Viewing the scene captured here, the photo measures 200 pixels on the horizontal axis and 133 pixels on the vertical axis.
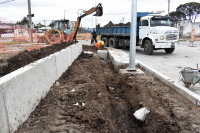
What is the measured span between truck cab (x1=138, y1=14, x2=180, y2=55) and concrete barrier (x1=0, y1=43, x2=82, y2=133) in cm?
963

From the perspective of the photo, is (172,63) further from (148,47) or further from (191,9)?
(191,9)

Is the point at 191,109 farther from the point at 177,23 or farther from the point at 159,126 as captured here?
the point at 177,23

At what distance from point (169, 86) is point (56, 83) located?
3242mm

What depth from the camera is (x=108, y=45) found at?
1839 cm

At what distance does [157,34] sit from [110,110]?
9.25 meters

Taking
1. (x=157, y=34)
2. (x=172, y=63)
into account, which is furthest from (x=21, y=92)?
(x=157, y=34)

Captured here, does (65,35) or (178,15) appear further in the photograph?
(178,15)

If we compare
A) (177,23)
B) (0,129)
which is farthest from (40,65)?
(177,23)

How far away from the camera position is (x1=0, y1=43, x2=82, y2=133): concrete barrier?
7.59 feet

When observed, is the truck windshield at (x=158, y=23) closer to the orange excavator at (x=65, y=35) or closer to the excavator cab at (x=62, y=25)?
the orange excavator at (x=65, y=35)

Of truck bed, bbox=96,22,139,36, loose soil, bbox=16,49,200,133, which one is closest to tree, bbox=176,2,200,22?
truck bed, bbox=96,22,139,36

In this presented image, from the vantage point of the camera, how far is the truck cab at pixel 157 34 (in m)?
11.8

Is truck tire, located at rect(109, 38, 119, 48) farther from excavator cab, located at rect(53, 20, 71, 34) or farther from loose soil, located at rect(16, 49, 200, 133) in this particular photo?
loose soil, located at rect(16, 49, 200, 133)

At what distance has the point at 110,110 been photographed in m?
4.11
